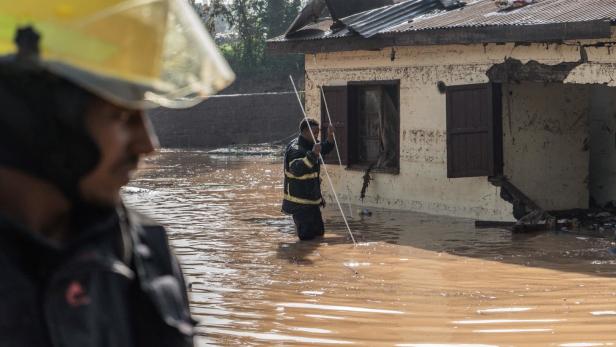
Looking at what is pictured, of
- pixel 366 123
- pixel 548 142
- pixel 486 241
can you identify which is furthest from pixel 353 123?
pixel 486 241

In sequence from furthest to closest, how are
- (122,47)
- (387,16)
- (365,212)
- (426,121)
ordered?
(387,16) → (365,212) → (426,121) → (122,47)

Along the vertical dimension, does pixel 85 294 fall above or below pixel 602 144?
above

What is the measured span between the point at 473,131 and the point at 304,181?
287 cm

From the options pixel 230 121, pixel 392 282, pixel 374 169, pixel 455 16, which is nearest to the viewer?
pixel 392 282

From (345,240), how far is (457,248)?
5.16 ft

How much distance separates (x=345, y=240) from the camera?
13.3 meters

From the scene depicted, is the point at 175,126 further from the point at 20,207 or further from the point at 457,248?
the point at 20,207

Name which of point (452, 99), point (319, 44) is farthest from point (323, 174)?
point (452, 99)

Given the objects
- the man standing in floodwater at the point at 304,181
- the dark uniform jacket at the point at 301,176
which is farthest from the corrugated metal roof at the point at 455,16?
the dark uniform jacket at the point at 301,176

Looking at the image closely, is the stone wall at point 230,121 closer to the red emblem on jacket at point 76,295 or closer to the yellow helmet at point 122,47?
the yellow helmet at point 122,47

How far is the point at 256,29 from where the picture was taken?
128 ft

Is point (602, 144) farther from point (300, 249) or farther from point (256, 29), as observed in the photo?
point (256, 29)

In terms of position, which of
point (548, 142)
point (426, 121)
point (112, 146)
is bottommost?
point (548, 142)

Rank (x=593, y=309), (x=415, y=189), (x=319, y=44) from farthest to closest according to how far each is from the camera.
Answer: (x=319, y=44) < (x=415, y=189) < (x=593, y=309)
